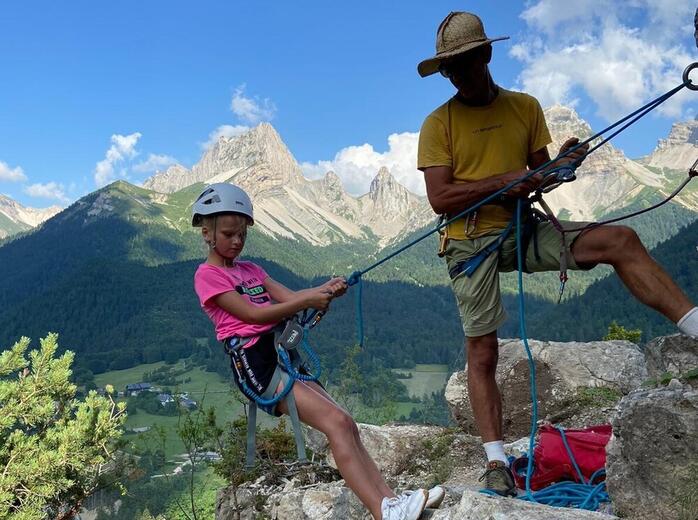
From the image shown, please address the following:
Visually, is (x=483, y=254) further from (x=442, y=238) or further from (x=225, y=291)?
(x=225, y=291)

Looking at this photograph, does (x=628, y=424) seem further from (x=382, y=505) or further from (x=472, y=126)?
(x=472, y=126)

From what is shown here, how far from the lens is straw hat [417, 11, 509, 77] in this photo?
3.70 metres

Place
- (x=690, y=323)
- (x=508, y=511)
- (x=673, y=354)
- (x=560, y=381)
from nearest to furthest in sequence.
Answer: (x=508, y=511) → (x=690, y=323) → (x=673, y=354) → (x=560, y=381)

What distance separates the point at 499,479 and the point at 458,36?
108 inches

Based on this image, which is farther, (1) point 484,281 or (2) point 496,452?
(1) point 484,281

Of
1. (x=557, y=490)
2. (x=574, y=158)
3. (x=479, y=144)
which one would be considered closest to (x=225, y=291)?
(x=479, y=144)

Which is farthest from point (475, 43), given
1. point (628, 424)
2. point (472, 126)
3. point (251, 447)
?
point (251, 447)

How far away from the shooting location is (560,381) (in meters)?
7.57

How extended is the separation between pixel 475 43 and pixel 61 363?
14.4 m

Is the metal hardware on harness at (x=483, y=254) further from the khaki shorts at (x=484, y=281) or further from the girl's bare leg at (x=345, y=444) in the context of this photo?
the girl's bare leg at (x=345, y=444)

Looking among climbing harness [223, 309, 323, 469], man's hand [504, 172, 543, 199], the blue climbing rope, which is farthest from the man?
climbing harness [223, 309, 323, 469]

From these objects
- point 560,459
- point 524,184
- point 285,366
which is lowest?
point 560,459

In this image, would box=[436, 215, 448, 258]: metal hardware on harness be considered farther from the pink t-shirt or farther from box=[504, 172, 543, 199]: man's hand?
the pink t-shirt

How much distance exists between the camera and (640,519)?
121 inches
